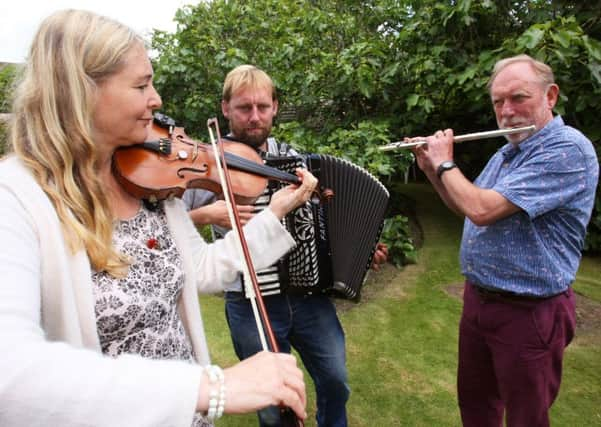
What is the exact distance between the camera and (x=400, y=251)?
5.39 m

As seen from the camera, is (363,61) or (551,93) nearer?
(551,93)

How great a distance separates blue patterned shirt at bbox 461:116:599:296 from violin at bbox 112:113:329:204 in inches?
39.2

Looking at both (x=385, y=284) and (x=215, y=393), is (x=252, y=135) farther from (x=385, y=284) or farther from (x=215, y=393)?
(x=385, y=284)

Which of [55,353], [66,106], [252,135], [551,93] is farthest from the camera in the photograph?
[252,135]

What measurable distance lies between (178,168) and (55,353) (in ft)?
2.82

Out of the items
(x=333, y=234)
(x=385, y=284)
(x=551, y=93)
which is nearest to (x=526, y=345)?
(x=333, y=234)

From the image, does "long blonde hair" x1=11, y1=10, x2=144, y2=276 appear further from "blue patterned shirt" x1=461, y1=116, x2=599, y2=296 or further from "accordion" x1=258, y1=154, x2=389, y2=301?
"blue patterned shirt" x1=461, y1=116, x2=599, y2=296

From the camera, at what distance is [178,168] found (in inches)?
56.7

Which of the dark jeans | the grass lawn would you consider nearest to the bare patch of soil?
the grass lawn

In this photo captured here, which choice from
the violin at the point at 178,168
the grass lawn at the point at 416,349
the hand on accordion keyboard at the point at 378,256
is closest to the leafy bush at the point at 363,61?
the grass lawn at the point at 416,349

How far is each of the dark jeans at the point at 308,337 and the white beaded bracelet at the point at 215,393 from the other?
130 centimetres

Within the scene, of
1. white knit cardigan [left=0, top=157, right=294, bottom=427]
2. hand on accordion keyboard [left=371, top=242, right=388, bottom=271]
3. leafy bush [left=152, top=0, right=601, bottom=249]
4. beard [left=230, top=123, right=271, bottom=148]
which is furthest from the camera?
leafy bush [left=152, top=0, right=601, bottom=249]

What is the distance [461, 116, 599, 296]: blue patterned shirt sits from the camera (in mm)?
1751

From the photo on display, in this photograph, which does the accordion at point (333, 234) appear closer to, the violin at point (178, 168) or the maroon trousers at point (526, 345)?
the violin at point (178, 168)
